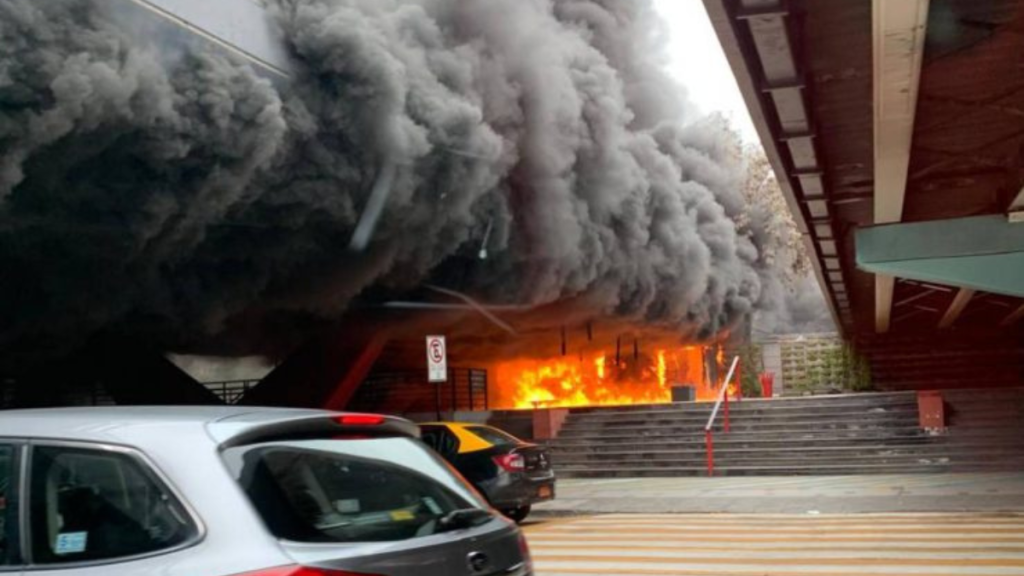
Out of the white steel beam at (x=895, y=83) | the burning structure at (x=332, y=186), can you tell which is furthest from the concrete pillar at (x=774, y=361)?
the white steel beam at (x=895, y=83)

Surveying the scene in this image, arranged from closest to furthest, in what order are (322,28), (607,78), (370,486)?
1. (370,486)
2. (322,28)
3. (607,78)

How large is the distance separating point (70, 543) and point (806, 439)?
17.8 metres

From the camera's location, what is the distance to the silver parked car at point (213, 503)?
2.65 m

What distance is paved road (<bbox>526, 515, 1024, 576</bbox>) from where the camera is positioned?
7906 millimetres

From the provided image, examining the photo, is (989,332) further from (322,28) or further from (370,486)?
(370,486)

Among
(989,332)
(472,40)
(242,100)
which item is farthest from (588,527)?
(989,332)

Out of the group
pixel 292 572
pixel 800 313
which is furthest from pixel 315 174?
pixel 800 313

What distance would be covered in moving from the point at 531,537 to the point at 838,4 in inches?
235

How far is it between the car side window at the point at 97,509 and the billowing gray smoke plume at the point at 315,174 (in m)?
14.1

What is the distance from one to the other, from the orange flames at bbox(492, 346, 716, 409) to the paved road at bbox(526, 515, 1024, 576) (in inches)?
902

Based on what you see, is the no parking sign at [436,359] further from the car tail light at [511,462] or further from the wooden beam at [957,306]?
the wooden beam at [957,306]

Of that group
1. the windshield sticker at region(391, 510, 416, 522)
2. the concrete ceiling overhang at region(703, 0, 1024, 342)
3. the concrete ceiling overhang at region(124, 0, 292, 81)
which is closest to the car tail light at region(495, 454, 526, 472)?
the concrete ceiling overhang at region(703, 0, 1024, 342)

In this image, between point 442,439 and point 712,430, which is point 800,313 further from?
point 442,439

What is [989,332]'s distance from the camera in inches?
1380
